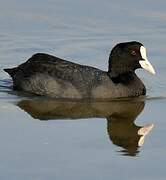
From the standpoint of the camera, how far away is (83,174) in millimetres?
8711

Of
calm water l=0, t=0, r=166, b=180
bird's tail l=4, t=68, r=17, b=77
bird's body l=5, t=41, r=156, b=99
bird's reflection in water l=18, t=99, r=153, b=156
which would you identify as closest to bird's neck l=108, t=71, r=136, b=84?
bird's body l=5, t=41, r=156, b=99

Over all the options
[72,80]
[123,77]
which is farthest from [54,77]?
[123,77]

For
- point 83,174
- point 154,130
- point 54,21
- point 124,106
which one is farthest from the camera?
point 54,21

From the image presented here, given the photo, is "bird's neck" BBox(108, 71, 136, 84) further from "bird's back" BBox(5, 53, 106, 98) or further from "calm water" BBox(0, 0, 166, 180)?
"calm water" BBox(0, 0, 166, 180)

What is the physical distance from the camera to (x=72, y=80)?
12.9 metres

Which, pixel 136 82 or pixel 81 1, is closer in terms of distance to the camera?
pixel 136 82

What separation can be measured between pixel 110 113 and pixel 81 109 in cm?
43

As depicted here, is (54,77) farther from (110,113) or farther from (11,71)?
(110,113)

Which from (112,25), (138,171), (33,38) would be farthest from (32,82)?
(138,171)

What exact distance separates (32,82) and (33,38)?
7.92 ft

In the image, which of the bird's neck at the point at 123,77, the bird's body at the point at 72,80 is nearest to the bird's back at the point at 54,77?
the bird's body at the point at 72,80

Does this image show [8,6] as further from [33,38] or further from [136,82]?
[136,82]

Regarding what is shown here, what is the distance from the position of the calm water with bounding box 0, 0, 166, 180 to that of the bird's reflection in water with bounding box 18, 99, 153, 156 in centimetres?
1

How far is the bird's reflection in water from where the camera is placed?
10.5 m
